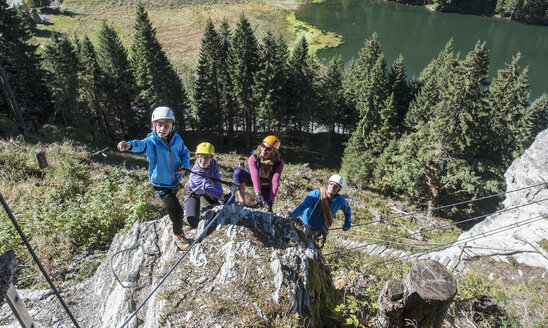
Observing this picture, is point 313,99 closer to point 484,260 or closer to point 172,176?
point 484,260

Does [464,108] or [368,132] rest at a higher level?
[464,108]

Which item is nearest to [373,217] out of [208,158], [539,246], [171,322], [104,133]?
[539,246]

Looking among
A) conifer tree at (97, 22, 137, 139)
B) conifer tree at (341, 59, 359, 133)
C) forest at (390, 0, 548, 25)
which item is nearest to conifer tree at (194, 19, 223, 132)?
conifer tree at (97, 22, 137, 139)

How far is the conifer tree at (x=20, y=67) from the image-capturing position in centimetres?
2158

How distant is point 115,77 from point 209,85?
365 inches

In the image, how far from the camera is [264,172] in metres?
5.63

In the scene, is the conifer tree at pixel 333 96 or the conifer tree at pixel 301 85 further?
the conifer tree at pixel 333 96

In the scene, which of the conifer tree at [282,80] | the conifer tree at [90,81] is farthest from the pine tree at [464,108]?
the conifer tree at [90,81]

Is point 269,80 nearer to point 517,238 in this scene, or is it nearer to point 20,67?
→ point 20,67

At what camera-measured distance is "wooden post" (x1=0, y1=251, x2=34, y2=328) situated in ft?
6.73

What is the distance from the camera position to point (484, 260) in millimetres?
7961

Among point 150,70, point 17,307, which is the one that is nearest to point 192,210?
point 17,307

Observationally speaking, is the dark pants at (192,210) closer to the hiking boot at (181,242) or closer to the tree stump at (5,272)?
the hiking boot at (181,242)

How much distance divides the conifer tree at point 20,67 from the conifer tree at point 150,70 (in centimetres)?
805
